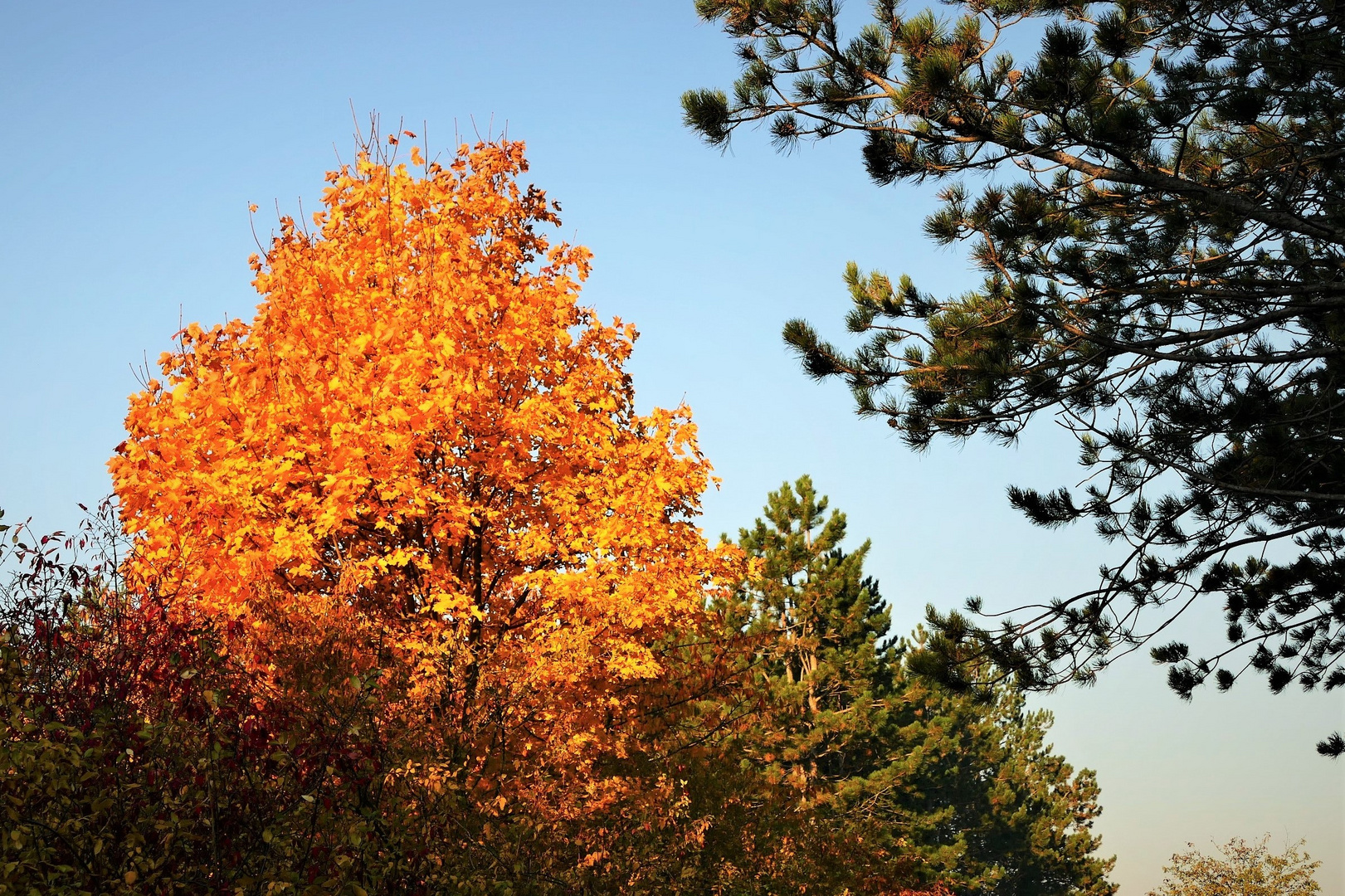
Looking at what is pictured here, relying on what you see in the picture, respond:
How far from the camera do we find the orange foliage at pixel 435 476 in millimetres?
11352

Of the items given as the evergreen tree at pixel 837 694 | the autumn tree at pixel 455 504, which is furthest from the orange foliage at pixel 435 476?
the evergreen tree at pixel 837 694

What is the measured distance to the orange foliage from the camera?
447 inches

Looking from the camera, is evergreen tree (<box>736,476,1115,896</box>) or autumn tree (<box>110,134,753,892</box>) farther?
evergreen tree (<box>736,476,1115,896</box>)

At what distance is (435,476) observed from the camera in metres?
12.6

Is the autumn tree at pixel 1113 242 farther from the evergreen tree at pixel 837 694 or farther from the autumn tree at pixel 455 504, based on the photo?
the evergreen tree at pixel 837 694

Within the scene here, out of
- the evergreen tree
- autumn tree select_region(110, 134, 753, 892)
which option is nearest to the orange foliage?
autumn tree select_region(110, 134, 753, 892)

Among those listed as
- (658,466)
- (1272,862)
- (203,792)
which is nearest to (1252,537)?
(658,466)

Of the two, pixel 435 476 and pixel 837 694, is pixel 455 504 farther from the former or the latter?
pixel 837 694

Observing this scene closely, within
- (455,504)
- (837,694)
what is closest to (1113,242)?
(455,504)

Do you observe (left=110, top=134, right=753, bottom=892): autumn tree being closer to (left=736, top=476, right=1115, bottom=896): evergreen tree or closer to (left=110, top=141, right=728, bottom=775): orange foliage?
(left=110, top=141, right=728, bottom=775): orange foliage

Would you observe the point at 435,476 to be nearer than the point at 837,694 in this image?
Yes

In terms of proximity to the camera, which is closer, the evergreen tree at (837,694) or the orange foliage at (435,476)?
the orange foliage at (435,476)

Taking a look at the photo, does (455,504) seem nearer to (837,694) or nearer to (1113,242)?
(1113,242)

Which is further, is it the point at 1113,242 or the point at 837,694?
the point at 837,694
